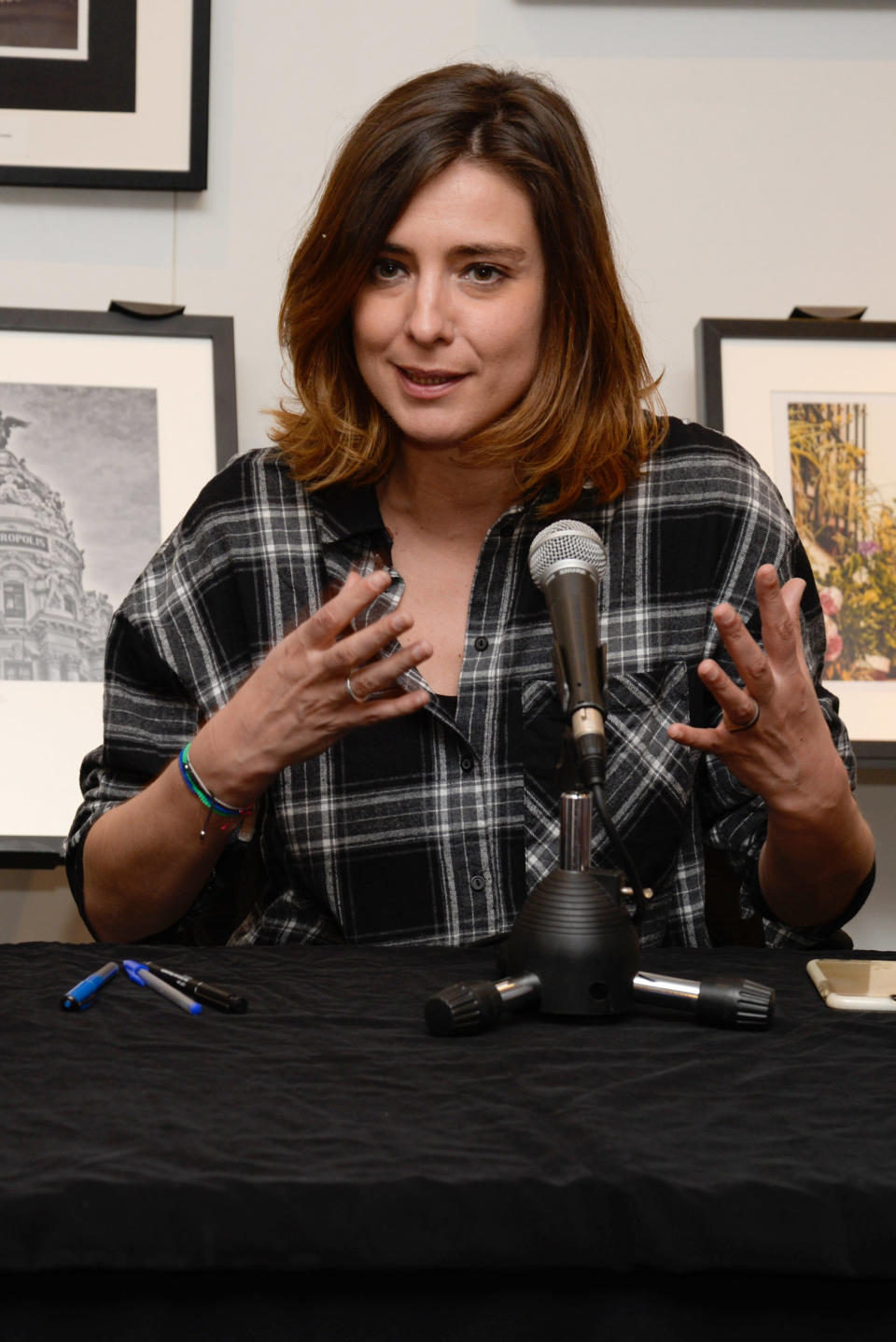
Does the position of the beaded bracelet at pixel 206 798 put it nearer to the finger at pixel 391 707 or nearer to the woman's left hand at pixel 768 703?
the finger at pixel 391 707

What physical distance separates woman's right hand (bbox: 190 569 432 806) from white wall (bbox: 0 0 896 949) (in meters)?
0.98

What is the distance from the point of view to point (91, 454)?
1903 millimetres

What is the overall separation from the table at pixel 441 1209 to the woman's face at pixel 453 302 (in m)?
0.83

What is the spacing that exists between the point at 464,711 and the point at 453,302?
0.41 meters

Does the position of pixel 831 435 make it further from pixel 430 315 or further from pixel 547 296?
pixel 430 315

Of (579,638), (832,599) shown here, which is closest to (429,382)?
(579,638)

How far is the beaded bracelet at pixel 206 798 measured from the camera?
3.79 ft

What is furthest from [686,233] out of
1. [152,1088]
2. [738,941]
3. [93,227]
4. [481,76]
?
[152,1088]

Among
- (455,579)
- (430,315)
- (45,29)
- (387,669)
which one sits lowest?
(387,669)

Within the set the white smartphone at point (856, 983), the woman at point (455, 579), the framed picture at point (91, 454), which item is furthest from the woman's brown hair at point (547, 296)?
the white smartphone at point (856, 983)

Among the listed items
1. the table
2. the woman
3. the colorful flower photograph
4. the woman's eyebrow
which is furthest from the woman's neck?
the table

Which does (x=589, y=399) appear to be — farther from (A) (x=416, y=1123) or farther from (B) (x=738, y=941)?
(A) (x=416, y=1123)

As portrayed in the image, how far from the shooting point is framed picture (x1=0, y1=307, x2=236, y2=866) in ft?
6.16

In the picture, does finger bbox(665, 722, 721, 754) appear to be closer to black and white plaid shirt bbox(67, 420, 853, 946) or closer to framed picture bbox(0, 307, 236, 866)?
black and white plaid shirt bbox(67, 420, 853, 946)
